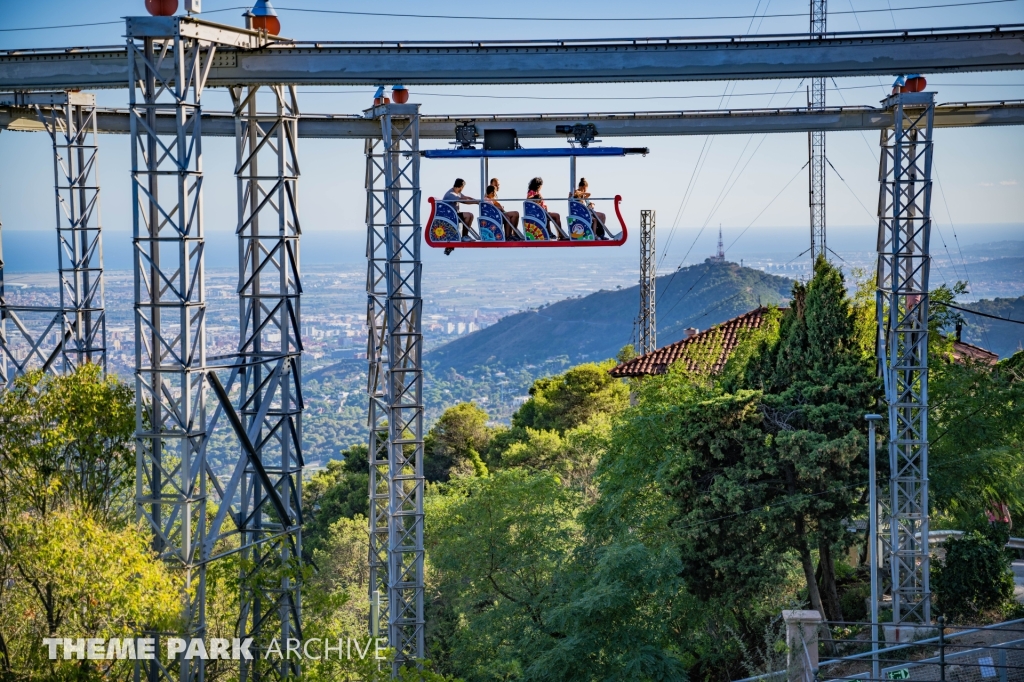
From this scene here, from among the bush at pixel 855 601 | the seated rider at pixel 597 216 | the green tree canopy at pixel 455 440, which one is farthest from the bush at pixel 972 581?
the green tree canopy at pixel 455 440

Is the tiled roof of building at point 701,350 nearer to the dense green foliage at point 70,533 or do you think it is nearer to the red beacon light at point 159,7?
the red beacon light at point 159,7

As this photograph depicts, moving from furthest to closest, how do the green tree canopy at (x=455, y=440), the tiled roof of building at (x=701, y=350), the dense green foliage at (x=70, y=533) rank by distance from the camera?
the green tree canopy at (x=455, y=440) < the tiled roof of building at (x=701, y=350) < the dense green foliage at (x=70, y=533)

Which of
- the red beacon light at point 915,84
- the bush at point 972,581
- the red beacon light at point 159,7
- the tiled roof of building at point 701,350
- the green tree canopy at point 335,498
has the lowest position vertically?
the green tree canopy at point 335,498

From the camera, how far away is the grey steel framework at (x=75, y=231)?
23562 millimetres

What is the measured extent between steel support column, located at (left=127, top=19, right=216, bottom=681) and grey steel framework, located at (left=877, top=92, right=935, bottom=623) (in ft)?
44.0

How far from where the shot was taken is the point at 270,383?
17188 mm

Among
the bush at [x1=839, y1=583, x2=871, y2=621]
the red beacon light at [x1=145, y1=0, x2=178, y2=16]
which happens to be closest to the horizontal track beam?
the red beacon light at [x1=145, y1=0, x2=178, y2=16]

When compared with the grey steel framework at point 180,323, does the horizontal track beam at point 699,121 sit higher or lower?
higher

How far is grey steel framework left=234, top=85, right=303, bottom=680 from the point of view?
16641 millimetres

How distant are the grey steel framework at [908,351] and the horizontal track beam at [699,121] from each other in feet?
6.81

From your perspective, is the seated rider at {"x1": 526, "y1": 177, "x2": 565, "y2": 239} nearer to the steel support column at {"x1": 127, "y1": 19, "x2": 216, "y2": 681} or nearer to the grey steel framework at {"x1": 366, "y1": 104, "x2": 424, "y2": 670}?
the grey steel framework at {"x1": 366, "y1": 104, "x2": 424, "y2": 670}

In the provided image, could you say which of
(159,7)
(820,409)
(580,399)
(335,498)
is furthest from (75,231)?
(580,399)

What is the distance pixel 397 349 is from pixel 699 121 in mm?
8188

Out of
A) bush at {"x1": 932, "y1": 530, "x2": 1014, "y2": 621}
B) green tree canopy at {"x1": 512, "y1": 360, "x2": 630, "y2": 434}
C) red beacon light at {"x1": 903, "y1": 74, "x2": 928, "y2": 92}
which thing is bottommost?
bush at {"x1": 932, "y1": 530, "x2": 1014, "y2": 621}
